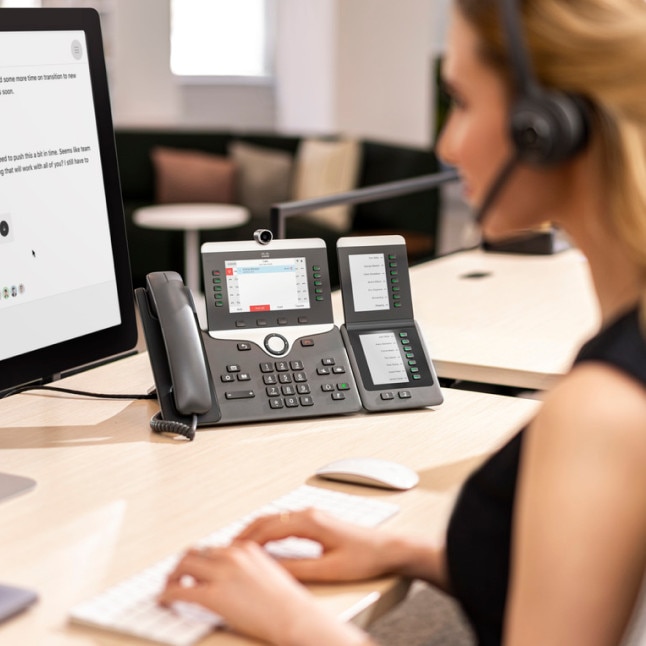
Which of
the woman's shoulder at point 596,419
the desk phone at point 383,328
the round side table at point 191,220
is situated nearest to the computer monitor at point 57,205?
the desk phone at point 383,328

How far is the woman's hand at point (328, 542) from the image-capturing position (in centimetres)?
99

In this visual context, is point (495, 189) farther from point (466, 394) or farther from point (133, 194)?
point (133, 194)

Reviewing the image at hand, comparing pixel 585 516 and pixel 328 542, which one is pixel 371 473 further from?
pixel 585 516

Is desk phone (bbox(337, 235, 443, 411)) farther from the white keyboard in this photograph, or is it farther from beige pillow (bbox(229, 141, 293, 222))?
beige pillow (bbox(229, 141, 293, 222))

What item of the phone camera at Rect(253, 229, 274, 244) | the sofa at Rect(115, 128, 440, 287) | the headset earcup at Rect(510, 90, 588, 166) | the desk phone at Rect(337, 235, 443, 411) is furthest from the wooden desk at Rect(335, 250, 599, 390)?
the sofa at Rect(115, 128, 440, 287)

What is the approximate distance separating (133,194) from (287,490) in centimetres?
511

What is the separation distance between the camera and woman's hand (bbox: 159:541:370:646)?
86 cm

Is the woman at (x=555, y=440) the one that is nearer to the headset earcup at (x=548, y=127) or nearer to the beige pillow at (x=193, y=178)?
the headset earcup at (x=548, y=127)

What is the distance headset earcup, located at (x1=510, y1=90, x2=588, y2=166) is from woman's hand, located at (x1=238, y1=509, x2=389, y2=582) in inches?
15.1

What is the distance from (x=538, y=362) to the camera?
5.69 ft

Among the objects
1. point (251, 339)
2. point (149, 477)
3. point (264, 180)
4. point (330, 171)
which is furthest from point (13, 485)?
point (264, 180)

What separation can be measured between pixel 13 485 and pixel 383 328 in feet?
1.90

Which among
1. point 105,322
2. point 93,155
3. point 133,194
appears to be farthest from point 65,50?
point 133,194

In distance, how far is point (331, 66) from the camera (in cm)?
635
